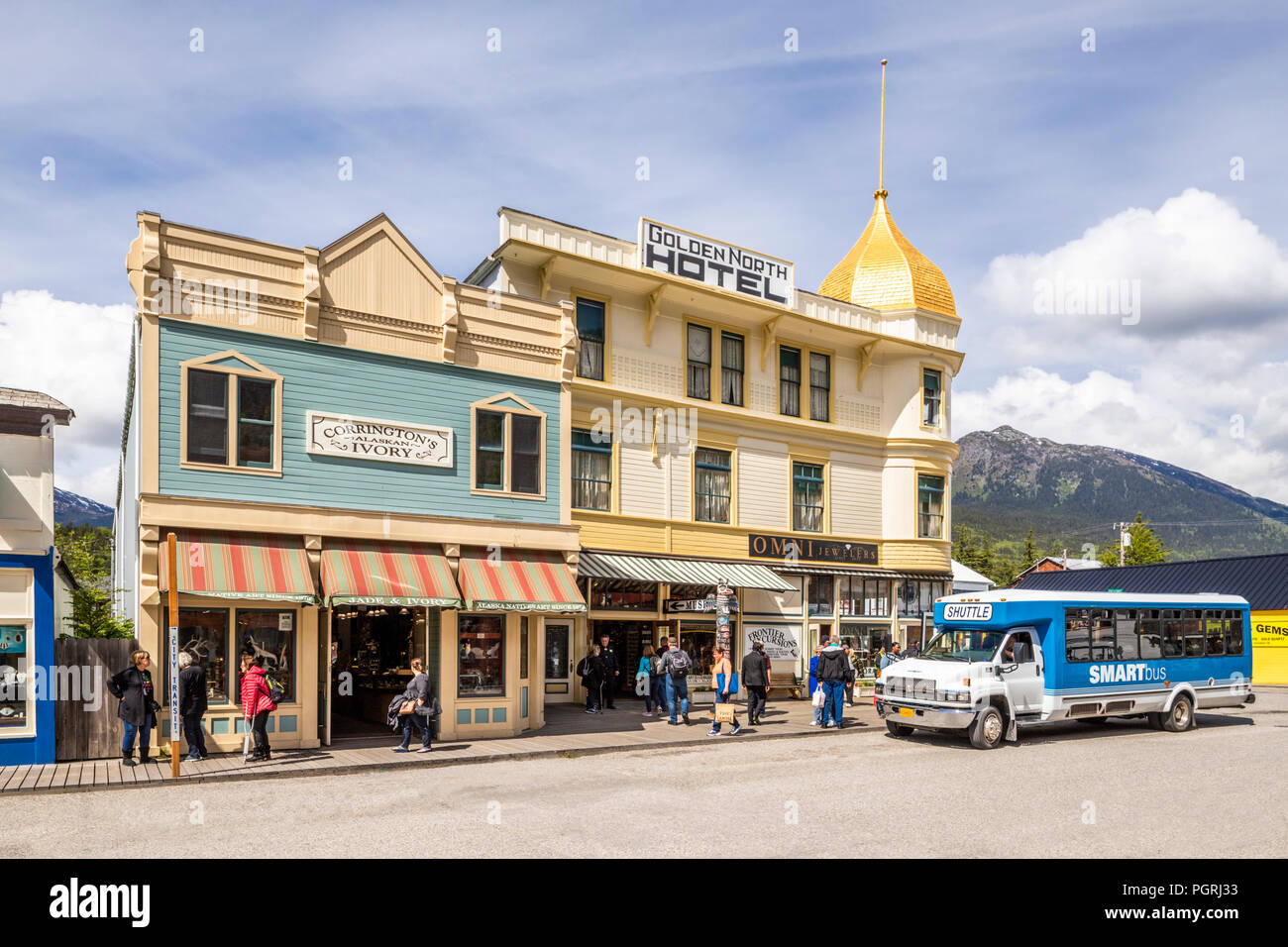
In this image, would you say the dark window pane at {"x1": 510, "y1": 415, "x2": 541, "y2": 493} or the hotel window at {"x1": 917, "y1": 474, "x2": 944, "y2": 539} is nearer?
the dark window pane at {"x1": 510, "y1": 415, "x2": 541, "y2": 493}

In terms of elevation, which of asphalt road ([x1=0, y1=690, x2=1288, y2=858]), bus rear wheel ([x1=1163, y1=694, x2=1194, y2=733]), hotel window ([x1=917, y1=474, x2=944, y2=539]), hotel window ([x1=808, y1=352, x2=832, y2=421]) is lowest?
bus rear wheel ([x1=1163, y1=694, x2=1194, y2=733])

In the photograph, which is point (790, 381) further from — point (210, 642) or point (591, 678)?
point (210, 642)

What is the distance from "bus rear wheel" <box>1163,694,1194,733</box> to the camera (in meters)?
21.3

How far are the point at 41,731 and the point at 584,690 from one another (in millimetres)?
12305

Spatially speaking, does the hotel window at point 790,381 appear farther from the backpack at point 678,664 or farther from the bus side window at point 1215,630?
the bus side window at point 1215,630

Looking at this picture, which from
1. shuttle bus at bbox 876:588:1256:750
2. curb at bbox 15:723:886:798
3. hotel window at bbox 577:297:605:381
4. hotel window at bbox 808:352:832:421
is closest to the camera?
curb at bbox 15:723:886:798

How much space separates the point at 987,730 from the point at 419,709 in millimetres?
10310

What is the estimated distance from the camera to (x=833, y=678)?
20.9 m

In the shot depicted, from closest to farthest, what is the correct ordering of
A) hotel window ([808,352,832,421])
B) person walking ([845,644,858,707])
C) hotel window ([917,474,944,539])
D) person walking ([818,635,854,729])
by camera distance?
person walking ([818,635,854,729]) → person walking ([845,644,858,707]) → hotel window ([808,352,832,421]) → hotel window ([917,474,944,539])

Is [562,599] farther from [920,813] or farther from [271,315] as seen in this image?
[920,813]

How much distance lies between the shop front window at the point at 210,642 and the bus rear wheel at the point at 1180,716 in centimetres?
1916

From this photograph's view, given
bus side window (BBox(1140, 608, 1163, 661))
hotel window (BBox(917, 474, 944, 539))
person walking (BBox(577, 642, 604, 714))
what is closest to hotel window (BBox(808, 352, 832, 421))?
hotel window (BBox(917, 474, 944, 539))

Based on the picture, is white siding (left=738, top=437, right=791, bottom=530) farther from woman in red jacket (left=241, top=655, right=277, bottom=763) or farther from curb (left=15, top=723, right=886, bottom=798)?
woman in red jacket (left=241, top=655, right=277, bottom=763)

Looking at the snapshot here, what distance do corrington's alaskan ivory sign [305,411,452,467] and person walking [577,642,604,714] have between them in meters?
6.83
